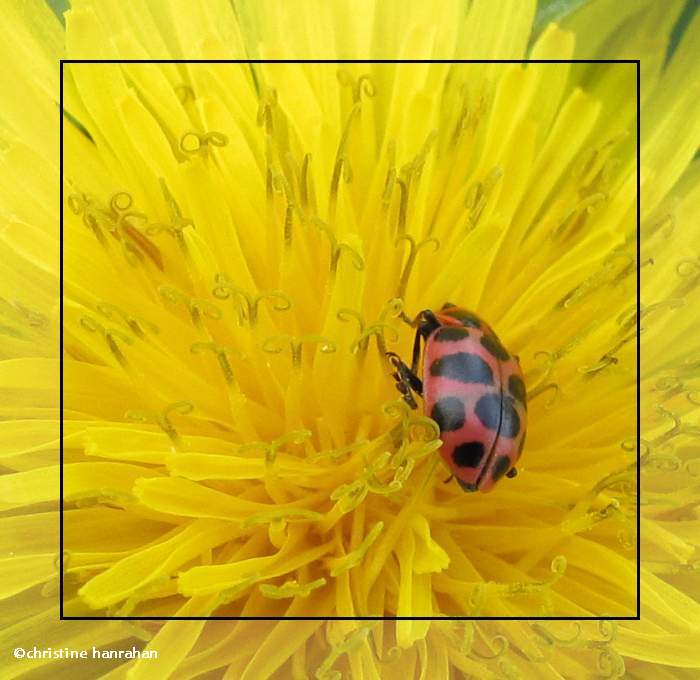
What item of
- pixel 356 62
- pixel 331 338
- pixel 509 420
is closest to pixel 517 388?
pixel 509 420

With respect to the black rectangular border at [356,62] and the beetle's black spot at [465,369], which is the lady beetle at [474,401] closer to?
the beetle's black spot at [465,369]

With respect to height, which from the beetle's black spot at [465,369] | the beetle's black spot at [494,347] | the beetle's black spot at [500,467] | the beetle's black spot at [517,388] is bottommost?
the beetle's black spot at [500,467]

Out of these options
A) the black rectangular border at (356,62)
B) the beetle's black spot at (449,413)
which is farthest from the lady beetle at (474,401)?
the black rectangular border at (356,62)

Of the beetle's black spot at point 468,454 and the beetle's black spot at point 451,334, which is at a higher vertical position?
the beetle's black spot at point 451,334

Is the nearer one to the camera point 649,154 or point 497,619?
point 497,619

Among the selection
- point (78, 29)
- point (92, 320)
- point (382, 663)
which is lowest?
point (382, 663)

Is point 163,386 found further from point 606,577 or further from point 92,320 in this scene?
point 606,577

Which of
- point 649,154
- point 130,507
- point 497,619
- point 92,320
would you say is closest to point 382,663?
point 497,619
